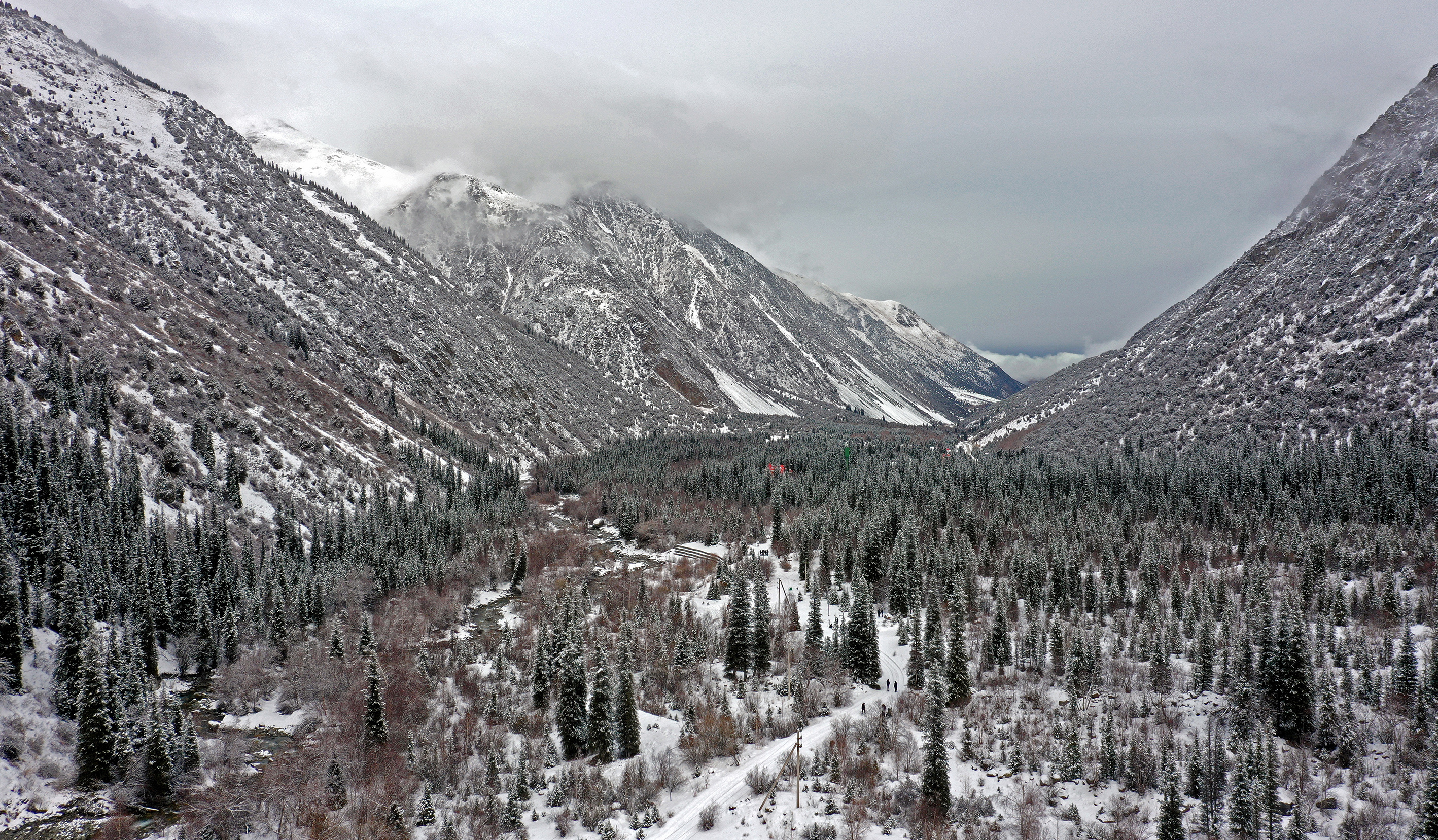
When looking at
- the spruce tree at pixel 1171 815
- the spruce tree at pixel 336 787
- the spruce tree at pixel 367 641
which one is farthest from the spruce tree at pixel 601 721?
the spruce tree at pixel 1171 815

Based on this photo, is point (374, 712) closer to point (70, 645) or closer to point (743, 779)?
point (70, 645)

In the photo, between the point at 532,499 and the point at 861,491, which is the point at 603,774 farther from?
the point at 532,499

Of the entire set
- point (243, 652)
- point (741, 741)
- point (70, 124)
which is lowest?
point (741, 741)

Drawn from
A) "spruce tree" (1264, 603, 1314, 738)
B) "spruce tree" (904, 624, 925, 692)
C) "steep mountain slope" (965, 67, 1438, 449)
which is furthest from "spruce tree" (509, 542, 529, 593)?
"steep mountain slope" (965, 67, 1438, 449)

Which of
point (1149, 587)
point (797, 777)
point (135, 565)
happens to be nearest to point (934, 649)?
point (797, 777)

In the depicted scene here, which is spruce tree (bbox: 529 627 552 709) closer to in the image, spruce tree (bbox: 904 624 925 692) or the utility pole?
the utility pole

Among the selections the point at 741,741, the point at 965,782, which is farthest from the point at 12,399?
the point at 965,782
